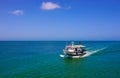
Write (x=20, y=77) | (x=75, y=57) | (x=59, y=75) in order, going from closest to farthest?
(x=20, y=77), (x=59, y=75), (x=75, y=57)

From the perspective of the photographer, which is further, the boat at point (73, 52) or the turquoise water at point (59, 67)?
the boat at point (73, 52)

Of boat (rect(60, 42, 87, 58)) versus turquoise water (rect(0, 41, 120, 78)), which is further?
boat (rect(60, 42, 87, 58))

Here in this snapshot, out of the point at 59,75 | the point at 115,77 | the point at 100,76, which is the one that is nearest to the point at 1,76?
the point at 59,75

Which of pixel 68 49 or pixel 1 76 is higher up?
pixel 68 49

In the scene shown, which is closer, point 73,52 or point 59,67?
point 59,67

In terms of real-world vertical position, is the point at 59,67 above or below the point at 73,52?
below

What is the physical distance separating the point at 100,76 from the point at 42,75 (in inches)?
286

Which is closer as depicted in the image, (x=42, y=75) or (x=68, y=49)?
(x=42, y=75)

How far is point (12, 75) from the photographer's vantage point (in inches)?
900

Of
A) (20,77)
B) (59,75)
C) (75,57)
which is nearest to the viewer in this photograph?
(20,77)

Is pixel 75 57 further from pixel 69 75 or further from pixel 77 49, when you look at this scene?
pixel 69 75

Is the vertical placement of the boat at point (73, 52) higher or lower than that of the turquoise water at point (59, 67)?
higher

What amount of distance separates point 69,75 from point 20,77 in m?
6.27

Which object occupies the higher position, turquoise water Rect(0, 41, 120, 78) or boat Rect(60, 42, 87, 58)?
boat Rect(60, 42, 87, 58)
